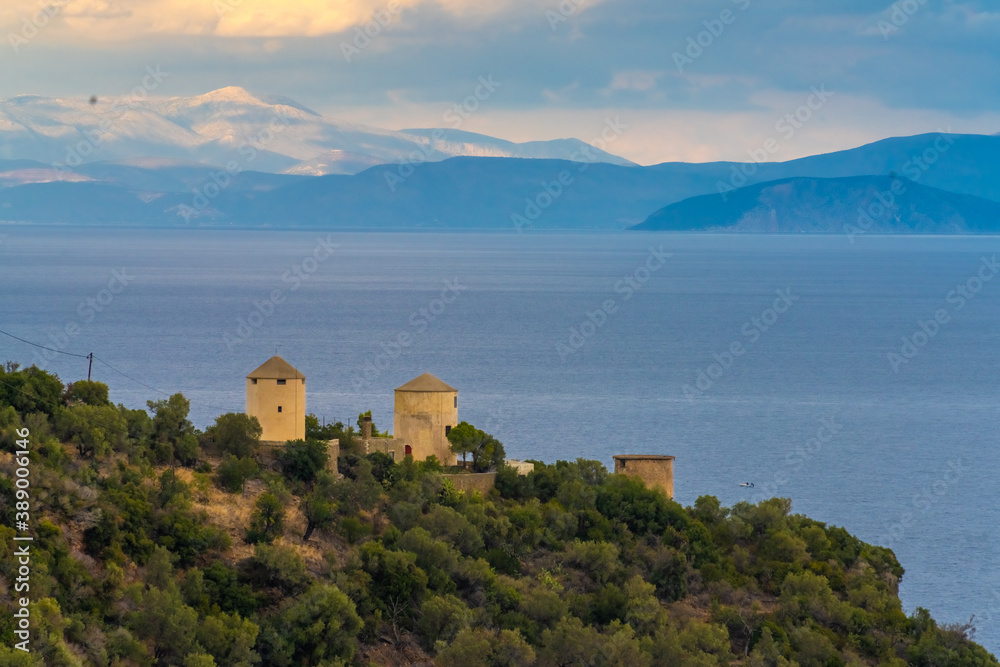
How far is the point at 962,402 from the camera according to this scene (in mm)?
95062

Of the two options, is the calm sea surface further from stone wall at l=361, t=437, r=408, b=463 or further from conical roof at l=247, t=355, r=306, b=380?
conical roof at l=247, t=355, r=306, b=380

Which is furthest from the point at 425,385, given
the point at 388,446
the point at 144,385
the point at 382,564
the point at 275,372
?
the point at 144,385

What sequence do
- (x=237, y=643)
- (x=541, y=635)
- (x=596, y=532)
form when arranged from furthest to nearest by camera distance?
(x=596, y=532), (x=541, y=635), (x=237, y=643)

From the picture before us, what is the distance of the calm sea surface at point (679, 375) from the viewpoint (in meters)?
65.2

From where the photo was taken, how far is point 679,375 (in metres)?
104

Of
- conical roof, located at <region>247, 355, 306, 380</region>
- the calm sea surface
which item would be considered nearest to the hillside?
conical roof, located at <region>247, 355, 306, 380</region>

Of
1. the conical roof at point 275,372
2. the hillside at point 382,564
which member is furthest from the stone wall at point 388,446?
the conical roof at point 275,372

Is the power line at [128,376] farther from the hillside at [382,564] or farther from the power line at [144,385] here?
the hillside at [382,564]

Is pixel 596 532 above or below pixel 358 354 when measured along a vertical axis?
below

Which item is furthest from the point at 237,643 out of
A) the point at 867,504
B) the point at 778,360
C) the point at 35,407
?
the point at 778,360

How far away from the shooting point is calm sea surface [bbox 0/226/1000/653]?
214ft

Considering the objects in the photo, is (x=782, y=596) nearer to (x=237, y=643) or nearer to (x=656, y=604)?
(x=656, y=604)

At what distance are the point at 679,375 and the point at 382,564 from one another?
6540 centimetres

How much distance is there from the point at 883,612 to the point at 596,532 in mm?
8901
